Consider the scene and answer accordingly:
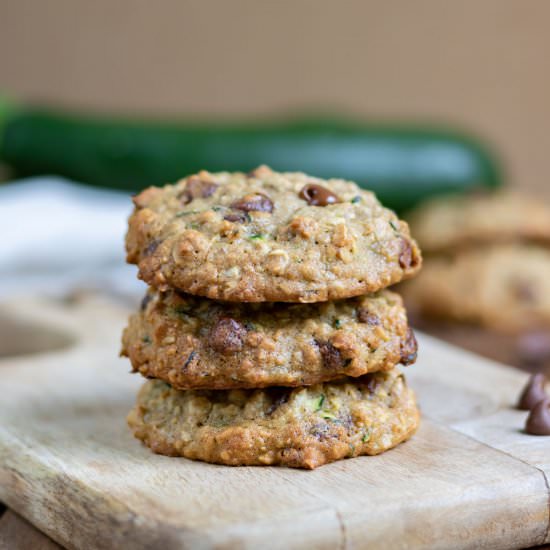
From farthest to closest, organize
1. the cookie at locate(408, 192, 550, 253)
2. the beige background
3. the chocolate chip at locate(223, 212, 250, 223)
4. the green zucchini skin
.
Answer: the beige background, the green zucchini skin, the cookie at locate(408, 192, 550, 253), the chocolate chip at locate(223, 212, 250, 223)

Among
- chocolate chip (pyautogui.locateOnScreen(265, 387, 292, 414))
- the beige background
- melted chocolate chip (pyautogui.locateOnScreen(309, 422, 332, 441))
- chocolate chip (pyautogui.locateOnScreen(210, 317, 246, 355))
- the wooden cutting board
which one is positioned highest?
the beige background

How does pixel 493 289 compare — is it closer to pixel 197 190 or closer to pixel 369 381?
pixel 369 381

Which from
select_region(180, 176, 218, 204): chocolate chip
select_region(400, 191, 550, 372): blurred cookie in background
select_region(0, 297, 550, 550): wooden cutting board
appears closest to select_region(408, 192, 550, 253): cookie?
select_region(400, 191, 550, 372): blurred cookie in background

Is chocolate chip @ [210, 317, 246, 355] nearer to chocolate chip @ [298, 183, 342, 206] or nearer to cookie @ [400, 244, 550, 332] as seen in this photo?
chocolate chip @ [298, 183, 342, 206]

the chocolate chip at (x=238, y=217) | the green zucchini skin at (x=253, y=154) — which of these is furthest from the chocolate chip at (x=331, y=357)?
the green zucchini skin at (x=253, y=154)

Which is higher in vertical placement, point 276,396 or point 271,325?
point 271,325

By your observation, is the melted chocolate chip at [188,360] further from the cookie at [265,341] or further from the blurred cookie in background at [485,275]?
the blurred cookie in background at [485,275]

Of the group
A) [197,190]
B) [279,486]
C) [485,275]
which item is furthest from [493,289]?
[279,486]
